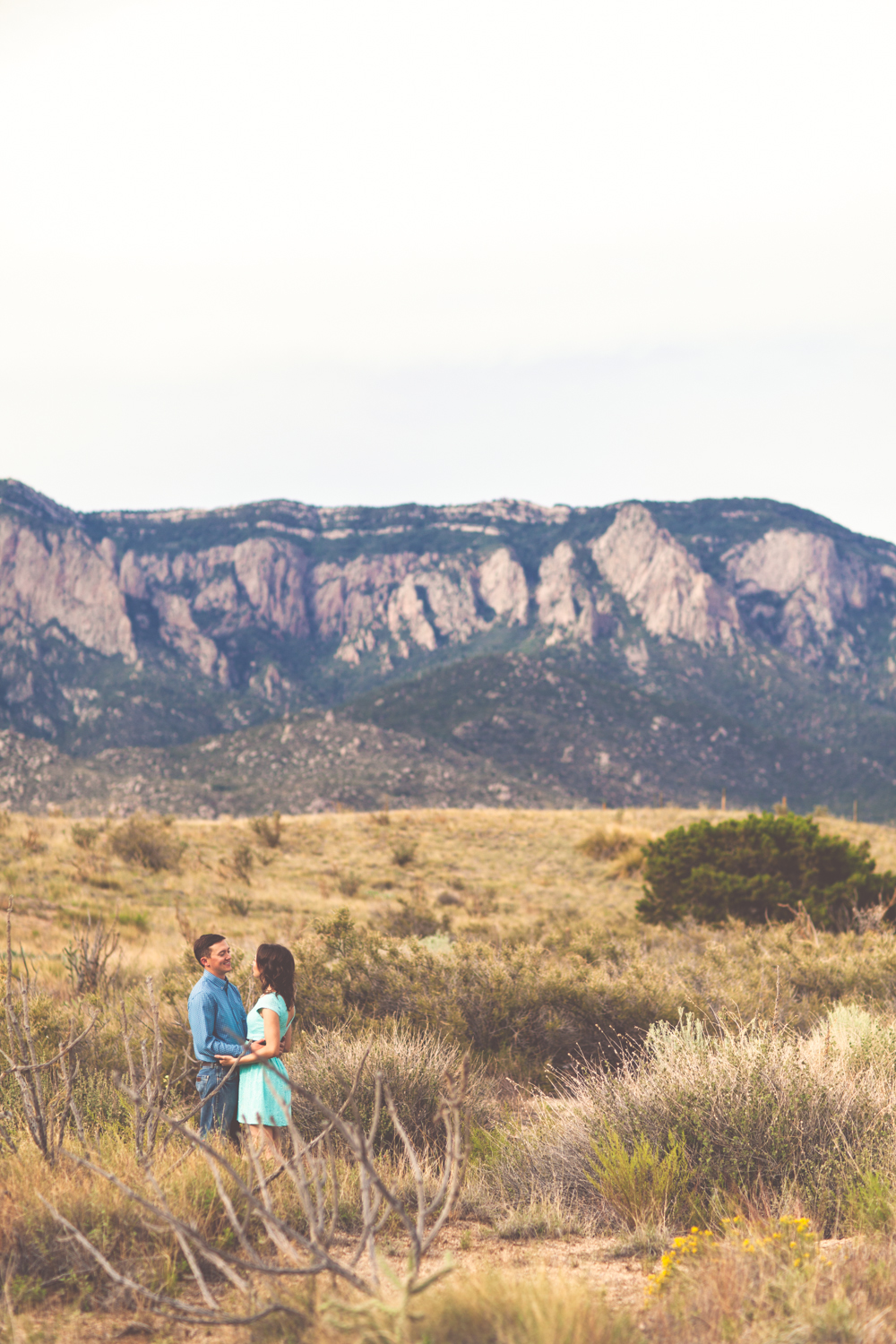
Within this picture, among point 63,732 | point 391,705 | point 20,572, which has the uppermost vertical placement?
point 20,572

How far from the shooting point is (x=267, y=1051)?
4.79 metres

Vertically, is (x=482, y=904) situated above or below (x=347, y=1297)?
below

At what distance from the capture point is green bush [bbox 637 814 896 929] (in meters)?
14.4

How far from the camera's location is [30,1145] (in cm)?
430

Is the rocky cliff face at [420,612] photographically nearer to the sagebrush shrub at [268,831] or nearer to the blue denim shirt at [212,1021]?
the sagebrush shrub at [268,831]

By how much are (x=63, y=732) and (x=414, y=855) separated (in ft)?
354

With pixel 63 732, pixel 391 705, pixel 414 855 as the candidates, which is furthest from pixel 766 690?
pixel 414 855

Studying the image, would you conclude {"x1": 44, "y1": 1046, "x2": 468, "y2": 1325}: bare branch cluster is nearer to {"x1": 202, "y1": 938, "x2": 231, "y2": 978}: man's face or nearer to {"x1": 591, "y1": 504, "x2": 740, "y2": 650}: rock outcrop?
{"x1": 202, "y1": 938, "x2": 231, "y2": 978}: man's face

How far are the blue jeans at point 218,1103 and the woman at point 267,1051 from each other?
12 centimetres

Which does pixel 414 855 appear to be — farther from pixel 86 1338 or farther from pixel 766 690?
pixel 766 690

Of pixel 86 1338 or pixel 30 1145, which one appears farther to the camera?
pixel 30 1145

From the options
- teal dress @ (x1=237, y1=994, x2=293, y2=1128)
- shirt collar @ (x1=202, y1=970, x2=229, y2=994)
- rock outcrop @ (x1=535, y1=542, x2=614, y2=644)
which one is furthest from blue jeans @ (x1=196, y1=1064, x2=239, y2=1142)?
rock outcrop @ (x1=535, y1=542, x2=614, y2=644)

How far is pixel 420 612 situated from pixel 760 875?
529ft

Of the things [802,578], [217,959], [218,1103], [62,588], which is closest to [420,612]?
[62,588]
